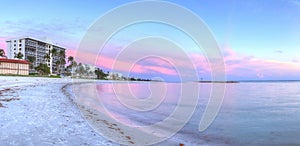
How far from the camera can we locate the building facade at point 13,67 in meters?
69.0

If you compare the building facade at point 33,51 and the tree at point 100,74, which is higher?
the building facade at point 33,51

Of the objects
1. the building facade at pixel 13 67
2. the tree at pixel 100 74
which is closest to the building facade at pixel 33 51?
the building facade at pixel 13 67

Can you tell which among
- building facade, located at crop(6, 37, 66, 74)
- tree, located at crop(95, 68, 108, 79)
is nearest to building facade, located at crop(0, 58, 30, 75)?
building facade, located at crop(6, 37, 66, 74)

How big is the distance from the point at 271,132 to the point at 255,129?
42.2 inches

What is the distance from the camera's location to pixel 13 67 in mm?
72938

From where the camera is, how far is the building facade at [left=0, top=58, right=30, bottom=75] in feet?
227

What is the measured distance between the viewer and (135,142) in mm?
9203

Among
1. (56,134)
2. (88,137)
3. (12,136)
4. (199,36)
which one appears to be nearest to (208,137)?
(199,36)

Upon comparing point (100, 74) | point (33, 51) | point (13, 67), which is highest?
point (33, 51)

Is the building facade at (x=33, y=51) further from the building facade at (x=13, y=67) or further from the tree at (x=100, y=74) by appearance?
the tree at (x=100, y=74)

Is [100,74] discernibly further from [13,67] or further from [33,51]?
[13,67]

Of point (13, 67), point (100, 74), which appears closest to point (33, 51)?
point (13, 67)

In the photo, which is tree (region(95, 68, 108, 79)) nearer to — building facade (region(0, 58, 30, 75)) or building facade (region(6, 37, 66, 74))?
building facade (region(6, 37, 66, 74))

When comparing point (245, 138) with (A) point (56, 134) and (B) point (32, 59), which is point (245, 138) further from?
(B) point (32, 59)
